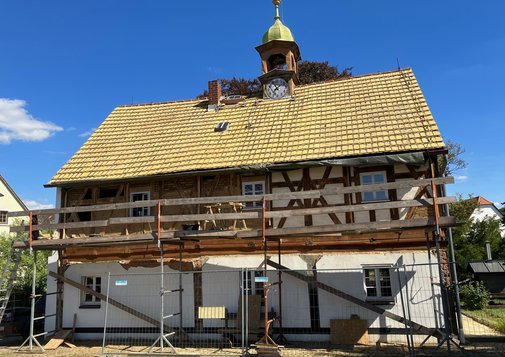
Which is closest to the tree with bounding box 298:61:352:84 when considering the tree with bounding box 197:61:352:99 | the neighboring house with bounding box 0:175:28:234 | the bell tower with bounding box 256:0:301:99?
the tree with bounding box 197:61:352:99

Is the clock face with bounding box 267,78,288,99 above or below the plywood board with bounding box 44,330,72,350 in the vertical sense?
above

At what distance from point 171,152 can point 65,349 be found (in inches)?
294

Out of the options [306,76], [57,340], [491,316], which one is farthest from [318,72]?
[57,340]

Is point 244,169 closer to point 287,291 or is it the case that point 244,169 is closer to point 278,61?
point 287,291

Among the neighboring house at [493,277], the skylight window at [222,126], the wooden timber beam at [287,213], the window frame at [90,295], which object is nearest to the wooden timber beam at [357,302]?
the wooden timber beam at [287,213]

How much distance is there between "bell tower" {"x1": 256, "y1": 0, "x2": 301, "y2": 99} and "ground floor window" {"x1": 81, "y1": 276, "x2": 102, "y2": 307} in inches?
406

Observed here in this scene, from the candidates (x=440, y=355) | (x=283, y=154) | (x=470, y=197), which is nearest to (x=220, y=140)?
(x=283, y=154)

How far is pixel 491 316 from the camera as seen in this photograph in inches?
639

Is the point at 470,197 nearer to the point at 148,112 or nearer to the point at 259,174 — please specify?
the point at 259,174

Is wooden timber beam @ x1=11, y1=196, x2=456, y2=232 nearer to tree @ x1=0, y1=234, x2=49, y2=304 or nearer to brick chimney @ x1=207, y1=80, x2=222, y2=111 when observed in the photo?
brick chimney @ x1=207, y1=80, x2=222, y2=111

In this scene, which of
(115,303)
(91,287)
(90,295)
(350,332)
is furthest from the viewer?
(91,287)

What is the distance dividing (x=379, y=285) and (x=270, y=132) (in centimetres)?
667

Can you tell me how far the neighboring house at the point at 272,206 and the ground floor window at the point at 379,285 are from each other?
0.10ft

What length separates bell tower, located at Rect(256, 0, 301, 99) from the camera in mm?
18562
